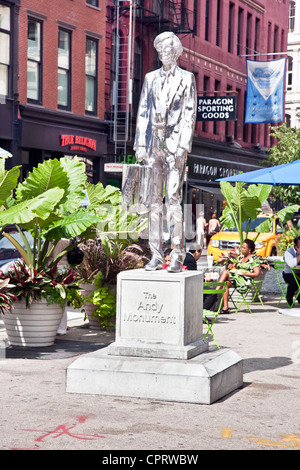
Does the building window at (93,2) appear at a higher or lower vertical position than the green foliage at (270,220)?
higher

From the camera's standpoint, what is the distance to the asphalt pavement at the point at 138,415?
227 inches

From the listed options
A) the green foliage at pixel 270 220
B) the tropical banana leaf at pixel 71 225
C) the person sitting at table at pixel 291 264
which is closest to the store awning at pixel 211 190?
the green foliage at pixel 270 220

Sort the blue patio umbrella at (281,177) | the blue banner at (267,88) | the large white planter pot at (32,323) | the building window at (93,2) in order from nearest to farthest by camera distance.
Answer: the large white planter pot at (32,323)
the blue patio umbrella at (281,177)
the building window at (93,2)
the blue banner at (267,88)

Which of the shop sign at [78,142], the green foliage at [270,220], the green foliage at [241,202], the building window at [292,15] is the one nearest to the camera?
the green foliage at [241,202]

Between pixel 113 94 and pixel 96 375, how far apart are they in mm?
24857

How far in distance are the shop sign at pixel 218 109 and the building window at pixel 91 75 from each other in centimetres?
606

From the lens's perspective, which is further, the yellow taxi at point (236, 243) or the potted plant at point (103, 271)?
the yellow taxi at point (236, 243)

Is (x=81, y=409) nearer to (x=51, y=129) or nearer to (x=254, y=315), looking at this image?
(x=254, y=315)

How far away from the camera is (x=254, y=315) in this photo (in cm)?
1401

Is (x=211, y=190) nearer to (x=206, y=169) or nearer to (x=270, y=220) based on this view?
(x=206, y=169)

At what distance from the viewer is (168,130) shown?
322 inches

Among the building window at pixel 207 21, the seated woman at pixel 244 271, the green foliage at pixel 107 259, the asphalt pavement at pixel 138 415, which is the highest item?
the building window at pixel 207 21

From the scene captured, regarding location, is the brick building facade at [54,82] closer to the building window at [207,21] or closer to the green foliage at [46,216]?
the building window at [207,21]
